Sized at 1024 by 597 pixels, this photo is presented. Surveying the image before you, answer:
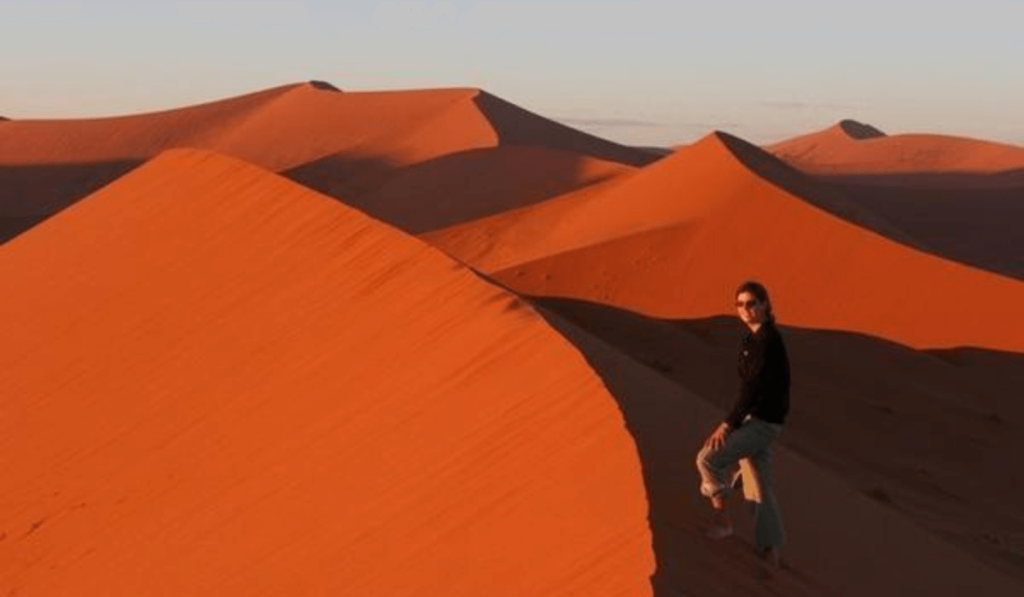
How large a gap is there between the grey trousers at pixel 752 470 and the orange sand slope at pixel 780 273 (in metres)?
15.7

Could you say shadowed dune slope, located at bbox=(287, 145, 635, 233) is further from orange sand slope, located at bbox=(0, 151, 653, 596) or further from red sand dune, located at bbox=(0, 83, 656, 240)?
orange sand slope, located at bbox=(0, 151, 653, 596)

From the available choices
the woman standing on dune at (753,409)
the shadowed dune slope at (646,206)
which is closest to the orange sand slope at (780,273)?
the shadowed dune slope at (646,206)

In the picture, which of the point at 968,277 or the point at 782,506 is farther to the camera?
the point at 968,277

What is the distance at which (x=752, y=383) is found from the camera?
22.8ft

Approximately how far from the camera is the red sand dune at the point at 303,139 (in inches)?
A: 2292

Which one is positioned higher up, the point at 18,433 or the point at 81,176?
the point at 18,433

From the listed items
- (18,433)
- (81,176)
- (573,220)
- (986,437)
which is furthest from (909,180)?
(18,433)

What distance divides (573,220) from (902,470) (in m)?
18.7

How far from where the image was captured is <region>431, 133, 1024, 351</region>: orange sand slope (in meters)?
23.2

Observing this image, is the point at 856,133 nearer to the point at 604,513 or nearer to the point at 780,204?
the point at 780,204

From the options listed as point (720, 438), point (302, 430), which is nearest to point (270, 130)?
point (302, 430)

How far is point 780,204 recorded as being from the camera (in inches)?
1046

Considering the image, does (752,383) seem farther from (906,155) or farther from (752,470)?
(906,155)

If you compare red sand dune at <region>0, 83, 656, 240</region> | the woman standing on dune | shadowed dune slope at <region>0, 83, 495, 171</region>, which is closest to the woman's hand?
the woman standing on dune
